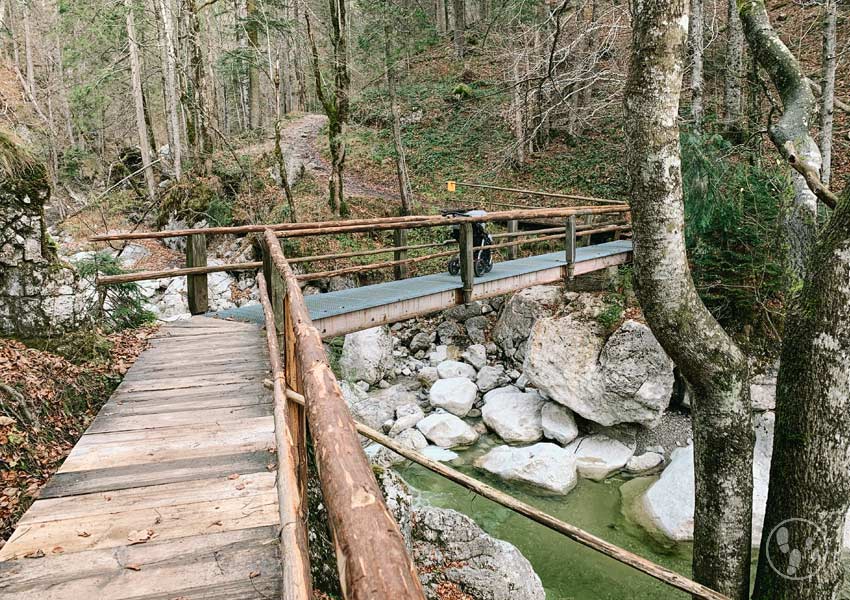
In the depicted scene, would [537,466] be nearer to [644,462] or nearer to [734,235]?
[644,462]

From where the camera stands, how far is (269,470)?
262 centimetres

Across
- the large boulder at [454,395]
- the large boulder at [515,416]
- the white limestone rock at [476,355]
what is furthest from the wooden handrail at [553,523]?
the white limestone rock at [476,355]

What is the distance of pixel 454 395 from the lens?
895 cm

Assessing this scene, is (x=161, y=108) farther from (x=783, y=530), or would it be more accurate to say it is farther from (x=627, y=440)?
(x=783, y=530)

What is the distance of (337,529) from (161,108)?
27259 millimetres

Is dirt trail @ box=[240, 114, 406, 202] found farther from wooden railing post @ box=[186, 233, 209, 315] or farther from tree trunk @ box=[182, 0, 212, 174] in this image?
wooden railing post @ box=[186, 233, 209, 315]

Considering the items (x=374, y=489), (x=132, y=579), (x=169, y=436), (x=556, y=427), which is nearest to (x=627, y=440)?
(x=556, y=427)

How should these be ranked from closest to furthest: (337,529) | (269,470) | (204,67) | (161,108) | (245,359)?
(337,529) < (269,470) < (245,359) < (204,67) < (161,108)

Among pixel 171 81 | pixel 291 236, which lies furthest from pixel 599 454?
pixel 171 81

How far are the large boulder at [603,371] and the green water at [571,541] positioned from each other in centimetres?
120

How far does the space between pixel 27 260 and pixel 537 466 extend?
608 cm

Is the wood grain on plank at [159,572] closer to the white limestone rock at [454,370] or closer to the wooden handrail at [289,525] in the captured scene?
the wooden handrail at [289,525]

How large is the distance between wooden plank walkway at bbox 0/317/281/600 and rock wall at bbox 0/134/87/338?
4.95 ft

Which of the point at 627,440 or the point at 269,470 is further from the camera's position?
the point at 627,440
